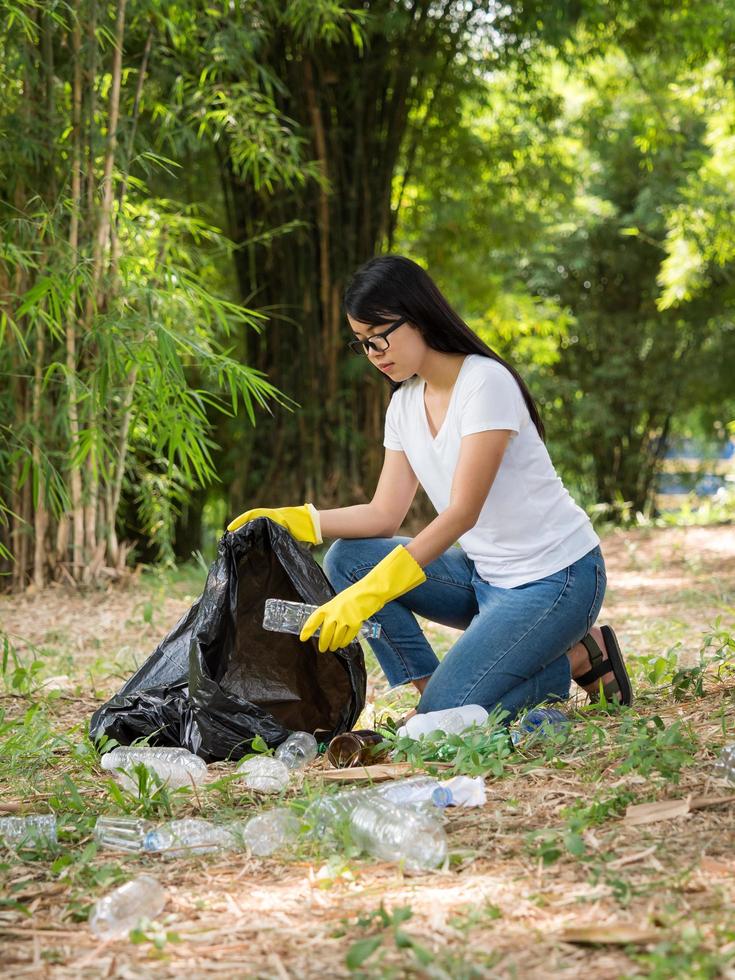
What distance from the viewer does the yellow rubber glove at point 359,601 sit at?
2.01m

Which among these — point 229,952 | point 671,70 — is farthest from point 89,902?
point 671,70

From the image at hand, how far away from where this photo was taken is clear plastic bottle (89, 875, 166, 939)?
129 cm

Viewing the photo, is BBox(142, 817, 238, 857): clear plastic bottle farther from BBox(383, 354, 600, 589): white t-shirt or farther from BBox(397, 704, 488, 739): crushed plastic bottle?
BBox(383, 354, 600, 589): white t-shirt

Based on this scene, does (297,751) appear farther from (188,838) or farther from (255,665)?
(188,838)

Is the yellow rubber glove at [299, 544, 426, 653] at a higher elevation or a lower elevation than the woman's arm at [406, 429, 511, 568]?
lower

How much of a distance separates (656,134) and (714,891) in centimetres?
679

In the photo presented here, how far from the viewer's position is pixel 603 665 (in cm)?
232

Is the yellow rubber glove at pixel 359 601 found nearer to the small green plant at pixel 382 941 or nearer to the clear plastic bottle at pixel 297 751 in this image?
the clear plastic bottle at pixel 297 751

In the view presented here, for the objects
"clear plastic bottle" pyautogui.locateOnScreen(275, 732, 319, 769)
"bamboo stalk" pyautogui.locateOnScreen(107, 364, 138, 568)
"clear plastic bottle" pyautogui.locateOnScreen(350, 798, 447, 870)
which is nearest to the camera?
"clear plastic bottle" pyautogui.locateOnScreen(350, 798, 447, 870)

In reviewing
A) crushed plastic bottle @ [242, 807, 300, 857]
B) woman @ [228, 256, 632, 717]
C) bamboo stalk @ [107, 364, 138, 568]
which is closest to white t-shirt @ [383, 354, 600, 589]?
woman @ [228, 256, 632, 717]

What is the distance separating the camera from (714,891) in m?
1.28

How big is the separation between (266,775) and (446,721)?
40 cm

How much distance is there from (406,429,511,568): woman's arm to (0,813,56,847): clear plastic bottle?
0.83 m

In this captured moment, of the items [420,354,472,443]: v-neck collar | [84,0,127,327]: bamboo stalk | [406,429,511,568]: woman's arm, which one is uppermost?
[84,0,127,327]: bamboo stalk
